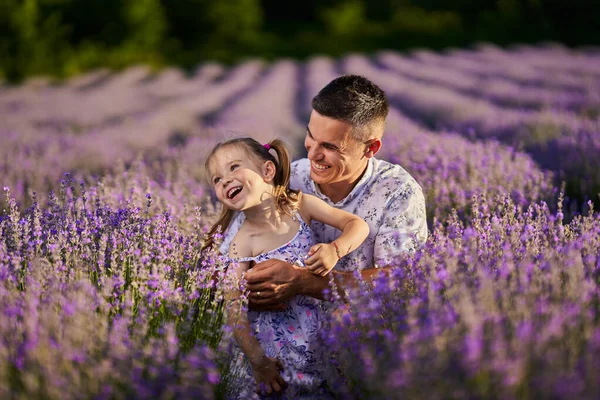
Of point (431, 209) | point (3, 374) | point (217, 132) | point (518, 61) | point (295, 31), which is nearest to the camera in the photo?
point (3, 374)

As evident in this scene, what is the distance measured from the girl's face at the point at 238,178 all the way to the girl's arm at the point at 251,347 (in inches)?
12.1

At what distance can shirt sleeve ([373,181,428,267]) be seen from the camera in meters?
2.70

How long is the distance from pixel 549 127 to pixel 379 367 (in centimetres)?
486

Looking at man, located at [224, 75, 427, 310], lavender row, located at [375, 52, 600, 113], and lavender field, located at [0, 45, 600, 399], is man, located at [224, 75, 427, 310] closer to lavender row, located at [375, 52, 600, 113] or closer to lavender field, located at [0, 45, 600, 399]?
lavender field, located at [0, 45, 600, 399]

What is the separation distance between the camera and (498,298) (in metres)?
1.82

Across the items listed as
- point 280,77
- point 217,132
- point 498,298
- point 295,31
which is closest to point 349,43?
point 295,31

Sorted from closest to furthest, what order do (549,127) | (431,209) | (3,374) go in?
(3,374) < (431,209) < (549,127)

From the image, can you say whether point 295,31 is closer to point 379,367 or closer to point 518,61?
point 518,61

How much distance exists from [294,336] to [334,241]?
423mm

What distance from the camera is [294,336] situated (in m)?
2.54

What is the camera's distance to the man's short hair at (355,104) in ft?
8.83

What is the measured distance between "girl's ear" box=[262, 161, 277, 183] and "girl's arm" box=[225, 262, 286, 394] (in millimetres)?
441

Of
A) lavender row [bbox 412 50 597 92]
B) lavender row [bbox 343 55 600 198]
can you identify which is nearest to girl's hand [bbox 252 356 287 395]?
lavender row [bbox 343 55 600 198]

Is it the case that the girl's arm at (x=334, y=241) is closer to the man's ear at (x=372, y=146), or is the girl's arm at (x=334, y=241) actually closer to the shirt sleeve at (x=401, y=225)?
the shirt sleeve at (x=401, y=225)
